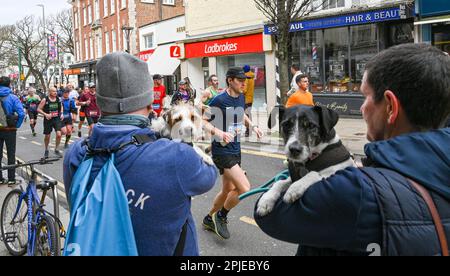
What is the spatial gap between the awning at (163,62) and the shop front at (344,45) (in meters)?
9.50

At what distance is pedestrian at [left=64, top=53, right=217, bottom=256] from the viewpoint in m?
1.89

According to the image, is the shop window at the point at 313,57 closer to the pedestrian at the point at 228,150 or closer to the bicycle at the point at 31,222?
the pedestrian at the point at 228,150

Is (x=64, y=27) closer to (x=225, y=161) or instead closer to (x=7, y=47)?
(x=7, y=47)

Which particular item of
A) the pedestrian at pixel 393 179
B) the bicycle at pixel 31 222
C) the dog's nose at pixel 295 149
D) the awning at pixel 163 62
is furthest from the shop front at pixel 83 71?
the pedestrian at pixel 393 179

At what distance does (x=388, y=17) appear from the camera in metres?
15.0

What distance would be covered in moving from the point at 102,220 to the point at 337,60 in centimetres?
1684

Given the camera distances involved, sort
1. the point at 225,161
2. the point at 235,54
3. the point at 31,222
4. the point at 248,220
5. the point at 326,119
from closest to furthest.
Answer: the point at 326,119
the point at 31,222
the point at 225,161
the point at 248,220
the point at 235,54

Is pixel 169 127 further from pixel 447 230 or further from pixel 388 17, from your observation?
pixel 388 17

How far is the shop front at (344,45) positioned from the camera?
607 inches

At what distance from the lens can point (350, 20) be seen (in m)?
16.2

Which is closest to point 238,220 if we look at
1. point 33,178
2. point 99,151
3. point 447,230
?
point 33,178

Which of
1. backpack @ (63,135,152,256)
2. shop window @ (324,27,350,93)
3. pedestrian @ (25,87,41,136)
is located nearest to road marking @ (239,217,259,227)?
backpack @ (63,135,152,256)

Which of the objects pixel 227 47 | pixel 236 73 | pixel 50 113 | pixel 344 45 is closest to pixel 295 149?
pixel 236 73
